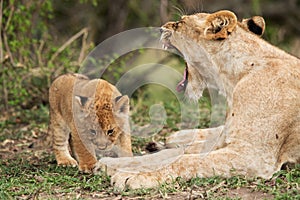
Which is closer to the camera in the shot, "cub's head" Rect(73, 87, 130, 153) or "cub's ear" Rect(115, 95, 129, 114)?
"cub's head" Rect(73, 87, 130, 153)

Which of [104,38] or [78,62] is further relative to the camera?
[104,38]

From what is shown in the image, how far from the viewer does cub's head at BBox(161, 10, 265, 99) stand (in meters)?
5.30

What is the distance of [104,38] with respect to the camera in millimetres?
13320

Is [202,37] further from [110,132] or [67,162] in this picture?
[67,162]

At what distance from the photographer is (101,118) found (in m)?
5.68

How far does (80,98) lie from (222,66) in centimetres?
134

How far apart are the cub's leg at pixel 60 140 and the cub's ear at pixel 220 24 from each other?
1779mm

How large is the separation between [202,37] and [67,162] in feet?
5.71

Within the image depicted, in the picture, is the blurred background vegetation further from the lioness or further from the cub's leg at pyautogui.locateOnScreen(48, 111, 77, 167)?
the cub's leg at pyautogui.locateOnScreen(48, 111, 77, 167)

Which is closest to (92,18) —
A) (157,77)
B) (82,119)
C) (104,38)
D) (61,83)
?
(104,38)

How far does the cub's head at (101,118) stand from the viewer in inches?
223

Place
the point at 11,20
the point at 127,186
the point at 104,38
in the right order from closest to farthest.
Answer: the point at 127,186
the point at 11,20
the point at 104,38

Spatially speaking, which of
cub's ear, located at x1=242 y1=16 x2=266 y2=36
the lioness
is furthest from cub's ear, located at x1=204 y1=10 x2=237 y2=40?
cub's ear, located at x1=242 y1=16 x2=266 y2=36

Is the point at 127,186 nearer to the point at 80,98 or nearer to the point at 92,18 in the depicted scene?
the point at 80,98
